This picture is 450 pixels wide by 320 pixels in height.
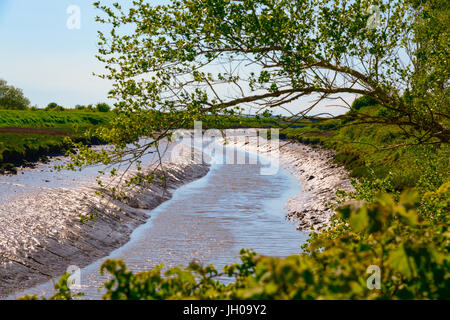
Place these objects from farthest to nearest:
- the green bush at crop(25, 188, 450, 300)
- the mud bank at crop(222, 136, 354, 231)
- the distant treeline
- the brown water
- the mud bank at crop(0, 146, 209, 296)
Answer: the distant treeline → the mud bank at crop(222, 136, 354, 231) → the brown water → the mud bank at crop(0, 146, 209, 296) → the green bush at crop(25, 188, 450, 300)

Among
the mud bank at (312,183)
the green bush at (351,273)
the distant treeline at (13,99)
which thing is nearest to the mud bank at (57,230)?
the mud bank at (312,183)

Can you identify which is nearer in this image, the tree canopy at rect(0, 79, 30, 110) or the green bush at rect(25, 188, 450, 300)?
the green bush at rect(25, 188, 450, 300)

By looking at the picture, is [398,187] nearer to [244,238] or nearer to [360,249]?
[244,238]

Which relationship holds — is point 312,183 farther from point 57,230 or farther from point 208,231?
point 57,230

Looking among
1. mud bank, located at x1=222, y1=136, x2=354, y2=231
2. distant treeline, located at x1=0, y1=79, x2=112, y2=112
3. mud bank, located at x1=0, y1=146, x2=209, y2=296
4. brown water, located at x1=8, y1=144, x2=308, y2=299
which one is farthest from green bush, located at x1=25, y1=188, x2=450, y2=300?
distant treeline, located at x1=0, y1=79, x2=112, y2=112

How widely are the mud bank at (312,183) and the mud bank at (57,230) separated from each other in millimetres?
6742

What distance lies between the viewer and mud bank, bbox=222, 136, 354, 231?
2378cm

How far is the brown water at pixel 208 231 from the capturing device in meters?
17.7

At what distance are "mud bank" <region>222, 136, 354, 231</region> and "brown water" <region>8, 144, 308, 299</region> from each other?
80 centimetres

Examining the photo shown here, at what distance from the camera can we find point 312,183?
36.5 metres

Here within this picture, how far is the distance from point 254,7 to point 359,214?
783 cm

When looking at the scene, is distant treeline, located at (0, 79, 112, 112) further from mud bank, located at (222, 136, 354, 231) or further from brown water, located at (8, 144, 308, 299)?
brown water, located at (8, 144, 308, 299)

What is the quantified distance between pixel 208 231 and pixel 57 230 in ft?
21.4

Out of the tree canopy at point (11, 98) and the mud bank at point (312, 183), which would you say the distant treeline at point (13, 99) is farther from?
the mud bank at point (312, 183)
